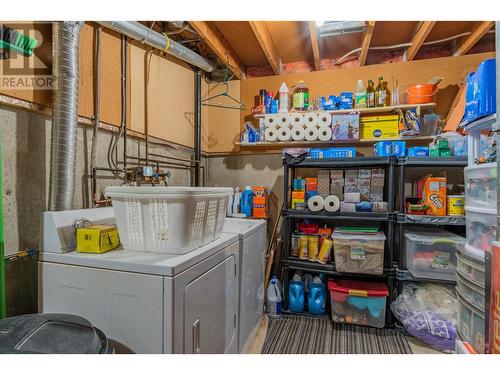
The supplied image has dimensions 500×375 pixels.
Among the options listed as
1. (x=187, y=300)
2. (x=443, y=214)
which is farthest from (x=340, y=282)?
(x=187, y=300)

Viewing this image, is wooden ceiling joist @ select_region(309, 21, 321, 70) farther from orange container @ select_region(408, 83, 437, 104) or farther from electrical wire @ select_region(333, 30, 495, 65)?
orange container @ select_region(408, 83, 437, 104)

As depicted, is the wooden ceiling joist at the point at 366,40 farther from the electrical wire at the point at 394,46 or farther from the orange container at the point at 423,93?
the orange container at the point at 423,93

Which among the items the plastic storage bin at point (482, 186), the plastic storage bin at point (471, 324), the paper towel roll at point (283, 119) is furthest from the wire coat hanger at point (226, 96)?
the plastic storage bin at point (471, 324)

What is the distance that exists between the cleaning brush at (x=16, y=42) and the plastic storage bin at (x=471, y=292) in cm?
229

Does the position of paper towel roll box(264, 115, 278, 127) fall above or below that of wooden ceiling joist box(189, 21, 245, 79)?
below

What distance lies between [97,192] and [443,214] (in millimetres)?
2571

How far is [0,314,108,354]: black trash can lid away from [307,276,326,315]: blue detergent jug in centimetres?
193

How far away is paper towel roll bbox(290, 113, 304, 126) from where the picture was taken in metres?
2.63

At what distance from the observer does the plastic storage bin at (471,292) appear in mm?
1072

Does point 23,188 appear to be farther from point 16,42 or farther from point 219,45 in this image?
point 219,45

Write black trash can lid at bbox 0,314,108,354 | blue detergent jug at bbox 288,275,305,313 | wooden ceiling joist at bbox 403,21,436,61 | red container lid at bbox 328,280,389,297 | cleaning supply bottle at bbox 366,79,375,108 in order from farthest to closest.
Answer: cleaning supply bottle at bbox 366,79,375,108
blue detergent jug at bbox 288,275,305,313
red container lid at bbox 328,280,389,297
wooden ceiling joist at bbox 403,21,436,61
black trash can lid at bbox 0,314,108,354

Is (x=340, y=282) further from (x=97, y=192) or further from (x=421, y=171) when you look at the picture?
(x=97, y=192)

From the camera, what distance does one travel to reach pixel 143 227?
A: 1171mm

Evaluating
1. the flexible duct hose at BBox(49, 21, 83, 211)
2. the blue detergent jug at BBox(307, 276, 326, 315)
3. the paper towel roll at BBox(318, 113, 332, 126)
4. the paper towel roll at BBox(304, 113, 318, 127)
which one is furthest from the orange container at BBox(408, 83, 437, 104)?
the flexible duct hose at BBox(49, 21, 83, 211)
